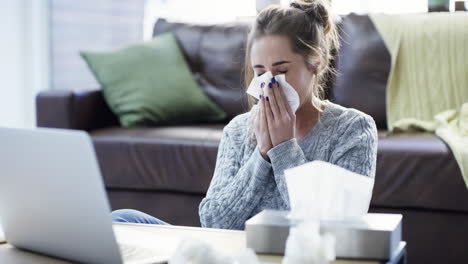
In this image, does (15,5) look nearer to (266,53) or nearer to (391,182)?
(391,182)

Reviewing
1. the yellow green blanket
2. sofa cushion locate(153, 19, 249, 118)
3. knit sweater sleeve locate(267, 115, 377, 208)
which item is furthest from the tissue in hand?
sofa cushion locate(153, 19, 249, 118)

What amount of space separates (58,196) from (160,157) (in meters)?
1.69

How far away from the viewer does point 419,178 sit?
89.5 inches

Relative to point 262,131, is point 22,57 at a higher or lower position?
lower

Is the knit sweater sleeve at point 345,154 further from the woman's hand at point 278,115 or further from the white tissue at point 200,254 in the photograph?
the white tissue at point 200,254

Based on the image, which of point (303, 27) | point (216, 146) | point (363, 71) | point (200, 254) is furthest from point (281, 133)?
point (363, 71)

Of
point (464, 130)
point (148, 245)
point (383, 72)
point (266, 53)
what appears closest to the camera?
point (148, 245)

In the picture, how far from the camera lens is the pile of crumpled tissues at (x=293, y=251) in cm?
84

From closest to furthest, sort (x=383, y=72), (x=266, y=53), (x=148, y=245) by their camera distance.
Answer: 1. (x=148, y=245)
2. (x=266, y=53)
3. (x=383, y=72)

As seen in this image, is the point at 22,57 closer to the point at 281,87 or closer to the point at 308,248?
the point at 281,87

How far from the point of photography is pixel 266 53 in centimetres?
151

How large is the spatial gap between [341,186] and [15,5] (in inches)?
137

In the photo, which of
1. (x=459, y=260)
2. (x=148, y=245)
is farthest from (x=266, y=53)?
(x=459, y=260)

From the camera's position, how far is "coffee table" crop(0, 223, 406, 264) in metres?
1.02
